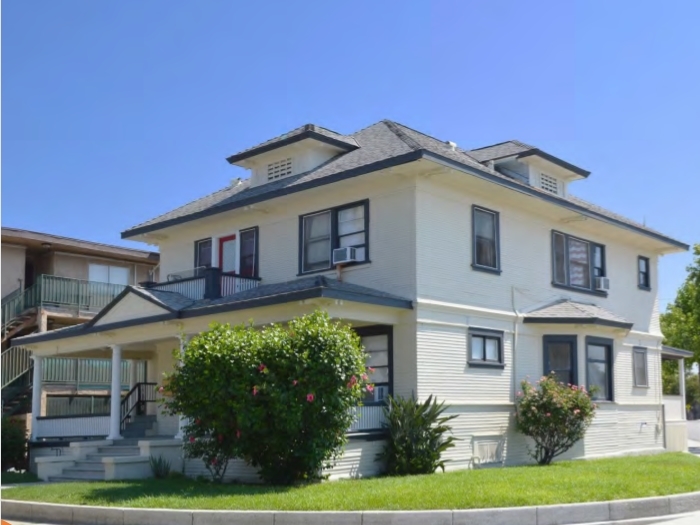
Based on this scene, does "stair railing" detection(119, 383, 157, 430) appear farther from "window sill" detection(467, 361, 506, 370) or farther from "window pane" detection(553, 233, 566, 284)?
"window pane" detection(553, 233, 566, 284)

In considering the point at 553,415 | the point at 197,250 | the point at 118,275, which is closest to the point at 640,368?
the point at 553,415

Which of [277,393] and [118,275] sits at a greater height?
[118,275]

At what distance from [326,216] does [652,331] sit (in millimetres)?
11926

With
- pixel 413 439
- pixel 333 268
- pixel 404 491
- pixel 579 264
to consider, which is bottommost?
pixel 404 491

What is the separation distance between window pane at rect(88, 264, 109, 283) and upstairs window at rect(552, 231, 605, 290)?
60.2ft

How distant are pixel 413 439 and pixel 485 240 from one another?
18.3 feet

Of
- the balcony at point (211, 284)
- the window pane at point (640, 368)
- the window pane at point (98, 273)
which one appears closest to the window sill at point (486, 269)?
the balcony at point (211, 284)

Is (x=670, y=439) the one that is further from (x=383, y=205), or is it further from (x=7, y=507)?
(x=7, y=507)

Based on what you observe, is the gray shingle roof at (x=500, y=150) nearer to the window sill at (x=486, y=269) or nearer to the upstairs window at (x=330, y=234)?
the window sill at (x=486, y=269)

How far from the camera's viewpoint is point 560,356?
22.2m

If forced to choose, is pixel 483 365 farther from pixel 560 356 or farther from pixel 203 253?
pixel 203 253

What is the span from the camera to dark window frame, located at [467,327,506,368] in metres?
20.0

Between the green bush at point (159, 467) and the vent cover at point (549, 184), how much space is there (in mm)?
12214

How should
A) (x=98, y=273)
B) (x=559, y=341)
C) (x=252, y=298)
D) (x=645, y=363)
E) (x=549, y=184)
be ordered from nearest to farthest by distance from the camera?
(x=252, y=298), (x=559, y=341), (x=549, y=184), (x=645, y=363), (x=98, y=273)
